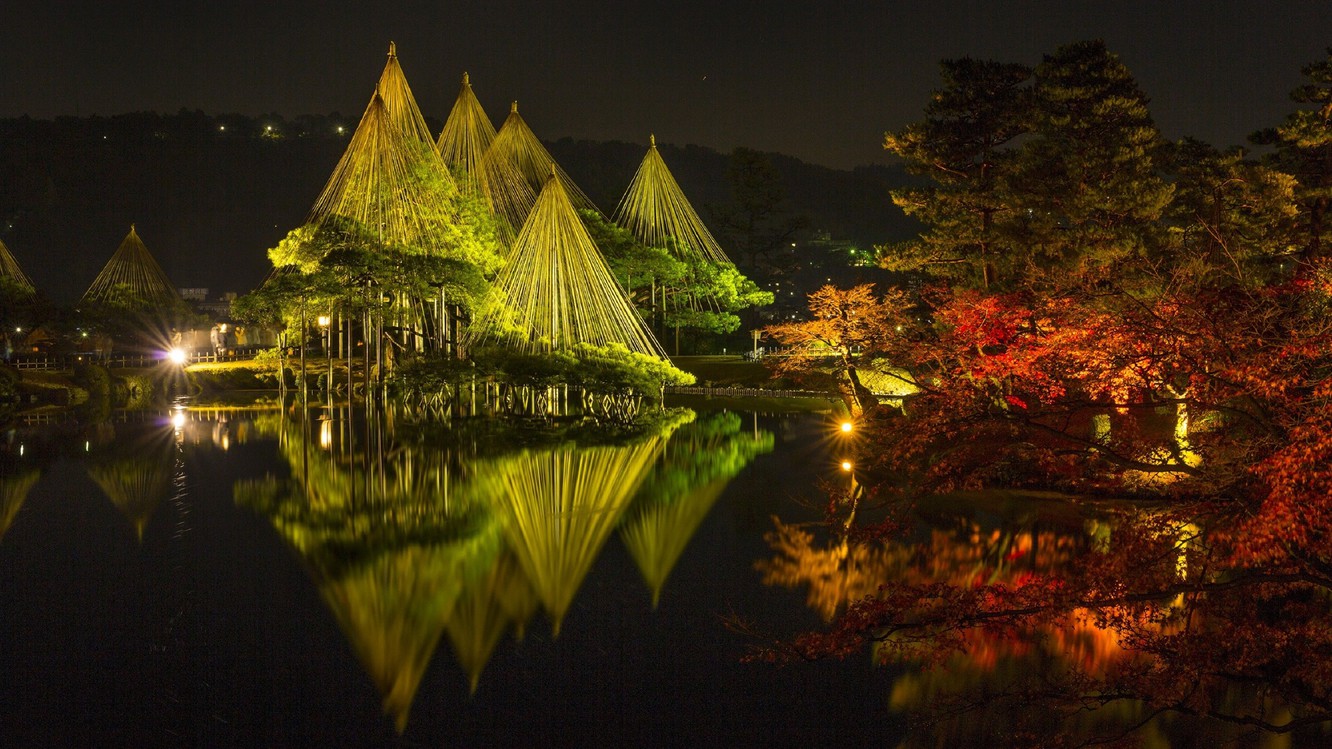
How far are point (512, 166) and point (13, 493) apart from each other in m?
24.8

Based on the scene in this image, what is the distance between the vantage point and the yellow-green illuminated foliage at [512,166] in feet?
128

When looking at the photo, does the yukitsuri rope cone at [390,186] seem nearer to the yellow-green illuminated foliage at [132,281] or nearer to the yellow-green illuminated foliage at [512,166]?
the yellow-green illuminated foliage at [512,166]

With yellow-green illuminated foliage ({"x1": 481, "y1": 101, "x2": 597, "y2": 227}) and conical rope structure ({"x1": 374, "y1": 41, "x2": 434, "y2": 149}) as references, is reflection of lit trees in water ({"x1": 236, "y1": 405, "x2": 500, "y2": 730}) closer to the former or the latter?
conical rope structure ({"x1": 374, "y1": 41, "x2": 434, "y2": 149})

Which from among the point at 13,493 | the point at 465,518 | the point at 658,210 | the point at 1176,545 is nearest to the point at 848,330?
the point at 465,518

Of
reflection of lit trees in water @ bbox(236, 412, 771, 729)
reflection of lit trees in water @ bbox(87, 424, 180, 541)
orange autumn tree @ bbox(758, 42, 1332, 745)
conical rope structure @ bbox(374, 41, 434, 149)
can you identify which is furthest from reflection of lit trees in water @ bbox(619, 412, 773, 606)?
conical rope structure @ bbox(374, 41, 434, 149)

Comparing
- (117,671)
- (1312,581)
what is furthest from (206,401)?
(1312,581)

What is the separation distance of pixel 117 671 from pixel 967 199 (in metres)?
16.8

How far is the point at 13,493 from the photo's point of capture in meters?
17.3

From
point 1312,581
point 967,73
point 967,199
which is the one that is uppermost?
point 967,73

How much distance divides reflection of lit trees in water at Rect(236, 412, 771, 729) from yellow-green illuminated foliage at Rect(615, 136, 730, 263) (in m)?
21.4

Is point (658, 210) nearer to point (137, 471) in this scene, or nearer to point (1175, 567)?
point (137, 471)

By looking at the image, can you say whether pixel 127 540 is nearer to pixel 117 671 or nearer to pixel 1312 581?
pixel 117 671

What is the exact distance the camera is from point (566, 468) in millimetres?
19484

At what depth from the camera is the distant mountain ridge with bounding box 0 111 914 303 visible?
82812 millimetres
